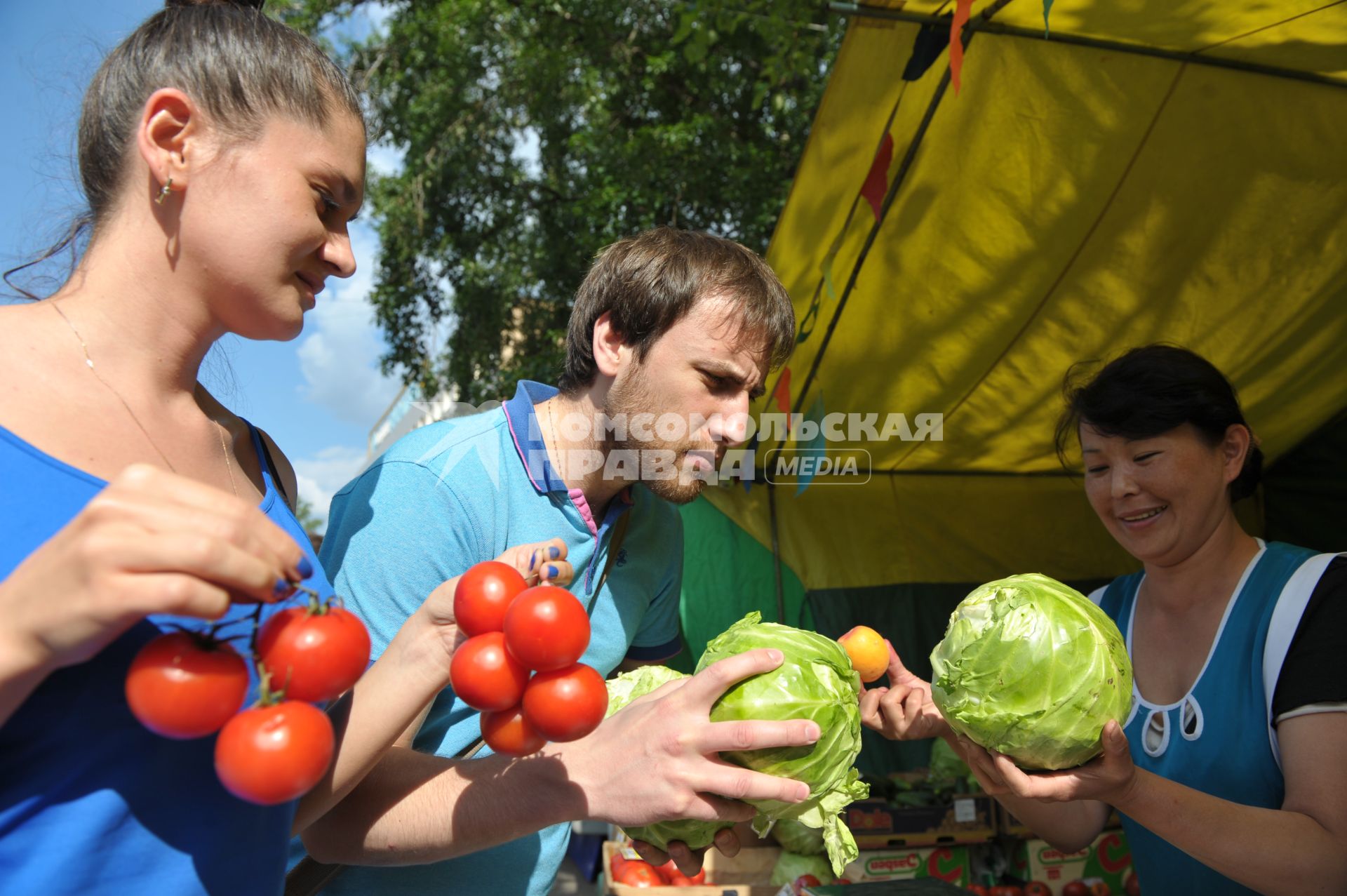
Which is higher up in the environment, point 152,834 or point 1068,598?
point 1068,598

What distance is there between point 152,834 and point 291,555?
0.45 meters

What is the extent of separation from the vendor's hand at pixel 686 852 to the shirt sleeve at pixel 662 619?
0.60 metres

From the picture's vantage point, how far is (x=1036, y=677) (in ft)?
6.25

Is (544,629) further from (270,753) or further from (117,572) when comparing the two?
(117,572)

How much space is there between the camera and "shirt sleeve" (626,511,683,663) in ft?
8.16

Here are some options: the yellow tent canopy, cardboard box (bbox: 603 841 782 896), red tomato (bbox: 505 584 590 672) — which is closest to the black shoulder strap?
red tomato (bbox: 505 584 590 672)

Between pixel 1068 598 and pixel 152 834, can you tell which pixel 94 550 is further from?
pixel 1068 598

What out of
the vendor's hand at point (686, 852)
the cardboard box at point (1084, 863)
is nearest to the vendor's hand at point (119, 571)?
the vendor's hand at point (686, 852)

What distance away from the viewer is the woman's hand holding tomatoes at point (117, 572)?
2.72ft

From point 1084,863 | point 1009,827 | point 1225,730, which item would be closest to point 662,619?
point 1225,730

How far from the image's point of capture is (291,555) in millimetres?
957

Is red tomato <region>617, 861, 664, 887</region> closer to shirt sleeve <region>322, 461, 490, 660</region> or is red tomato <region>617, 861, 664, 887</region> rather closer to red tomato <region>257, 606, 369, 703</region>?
shirt sleeve <region>322, 461, 490, 660</region>

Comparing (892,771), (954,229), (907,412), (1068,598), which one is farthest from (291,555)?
(892,771)

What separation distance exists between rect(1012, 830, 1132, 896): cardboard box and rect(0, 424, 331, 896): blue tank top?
4.52m
